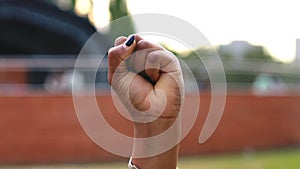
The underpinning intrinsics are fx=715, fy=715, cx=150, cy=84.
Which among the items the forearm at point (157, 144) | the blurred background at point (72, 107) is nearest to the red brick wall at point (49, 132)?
the blurred background at point (72, 107)

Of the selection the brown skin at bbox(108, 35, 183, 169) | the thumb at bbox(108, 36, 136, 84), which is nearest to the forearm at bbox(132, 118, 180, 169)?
the brown skin at bbox(108, 35, 183, 169)

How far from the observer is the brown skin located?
155 cm

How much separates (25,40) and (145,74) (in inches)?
443

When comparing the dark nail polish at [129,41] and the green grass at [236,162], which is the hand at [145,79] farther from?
the green grass at [236,162]

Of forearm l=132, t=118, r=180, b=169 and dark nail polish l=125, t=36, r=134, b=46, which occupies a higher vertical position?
dark nail polish l=125, t=36, r=134, b=46

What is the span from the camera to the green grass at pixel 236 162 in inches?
329

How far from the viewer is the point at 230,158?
9.80 m

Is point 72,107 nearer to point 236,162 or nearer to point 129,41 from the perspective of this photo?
point 236,162

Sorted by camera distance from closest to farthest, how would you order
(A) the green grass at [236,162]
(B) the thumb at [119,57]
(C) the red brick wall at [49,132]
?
1. (B) the thumb at [119,57]
2. (A) the green grass at [236,162]
3. (C) the red brick wall at [49,132]

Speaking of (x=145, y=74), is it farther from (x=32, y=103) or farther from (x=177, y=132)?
(x=32, y=103)

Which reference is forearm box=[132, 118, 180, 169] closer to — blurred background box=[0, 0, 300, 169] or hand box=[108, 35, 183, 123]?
hand box=[108, 35, 183, 123]

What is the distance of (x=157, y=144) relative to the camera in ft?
5.25

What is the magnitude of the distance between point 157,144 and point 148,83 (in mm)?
138

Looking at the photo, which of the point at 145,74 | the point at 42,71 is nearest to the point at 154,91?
the point at 145,74
